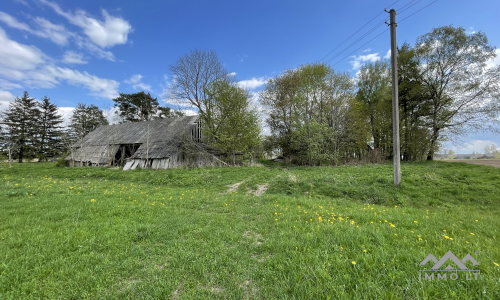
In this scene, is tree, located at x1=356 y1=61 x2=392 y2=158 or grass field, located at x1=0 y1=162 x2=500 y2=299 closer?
grass field, located at x1=0 y1=162 x2=500 y2=299

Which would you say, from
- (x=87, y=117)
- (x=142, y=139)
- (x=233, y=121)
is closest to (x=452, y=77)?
(x=233, y=121)

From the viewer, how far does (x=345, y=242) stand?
3332 mm

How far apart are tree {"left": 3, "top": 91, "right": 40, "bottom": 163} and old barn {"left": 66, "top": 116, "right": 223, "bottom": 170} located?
1497 cm

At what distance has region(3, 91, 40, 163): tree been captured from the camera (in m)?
33.6

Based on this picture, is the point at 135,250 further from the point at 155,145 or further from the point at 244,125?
the point at 155,145

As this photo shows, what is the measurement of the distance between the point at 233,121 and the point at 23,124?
43.0 meters

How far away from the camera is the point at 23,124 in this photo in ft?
114

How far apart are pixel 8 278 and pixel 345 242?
4878mm

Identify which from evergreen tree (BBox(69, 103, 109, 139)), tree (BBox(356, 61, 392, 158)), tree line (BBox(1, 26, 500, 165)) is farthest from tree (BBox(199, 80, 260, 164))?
evergreen tree (BBox(69, 103, 109, 139))

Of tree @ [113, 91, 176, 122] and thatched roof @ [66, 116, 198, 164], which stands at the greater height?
tree @ [113, 91, 176, 122]

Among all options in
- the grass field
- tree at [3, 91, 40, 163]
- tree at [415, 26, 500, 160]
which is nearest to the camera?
the grass field

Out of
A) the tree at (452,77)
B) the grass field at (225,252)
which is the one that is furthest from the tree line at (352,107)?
the grass field at (225,252)

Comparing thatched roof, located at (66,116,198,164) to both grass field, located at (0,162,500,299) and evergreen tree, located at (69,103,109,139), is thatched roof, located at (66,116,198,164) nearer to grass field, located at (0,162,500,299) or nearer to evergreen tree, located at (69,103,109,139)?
evergreen tree, located at (69,103,109,139)

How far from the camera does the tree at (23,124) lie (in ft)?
110
